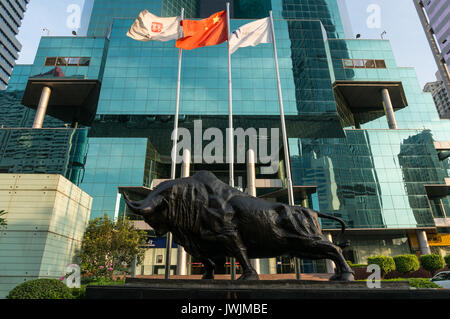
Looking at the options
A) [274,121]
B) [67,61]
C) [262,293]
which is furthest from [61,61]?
[262,293]

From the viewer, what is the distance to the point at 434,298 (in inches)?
203

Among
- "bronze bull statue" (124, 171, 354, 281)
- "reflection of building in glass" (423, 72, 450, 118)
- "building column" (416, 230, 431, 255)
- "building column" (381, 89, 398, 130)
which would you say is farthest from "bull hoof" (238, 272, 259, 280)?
"reflection of building in glass" (423, 72, 450, 118)

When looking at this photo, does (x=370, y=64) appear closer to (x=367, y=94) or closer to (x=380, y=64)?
(x=380, y=64)

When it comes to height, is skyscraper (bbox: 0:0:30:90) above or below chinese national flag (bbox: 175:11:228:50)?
above

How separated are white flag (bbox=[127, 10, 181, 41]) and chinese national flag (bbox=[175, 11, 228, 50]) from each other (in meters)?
0.54

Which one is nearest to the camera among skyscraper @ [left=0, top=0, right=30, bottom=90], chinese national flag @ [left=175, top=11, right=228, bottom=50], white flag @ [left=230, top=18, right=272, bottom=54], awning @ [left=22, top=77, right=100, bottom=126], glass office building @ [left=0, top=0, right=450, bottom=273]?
chinese national flag @ [left=175, top=11, right=228, bottom=50]

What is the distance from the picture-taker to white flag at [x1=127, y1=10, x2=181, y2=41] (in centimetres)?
1602

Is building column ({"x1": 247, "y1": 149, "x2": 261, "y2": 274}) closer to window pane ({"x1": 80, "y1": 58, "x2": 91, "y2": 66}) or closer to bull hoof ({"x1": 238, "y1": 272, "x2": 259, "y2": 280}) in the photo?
bull hoof ({"x1": 238, "y1": 272, "x2": 259, "y2": 280})

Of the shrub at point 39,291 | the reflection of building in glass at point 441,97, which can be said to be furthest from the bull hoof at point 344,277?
the reflection of building in glass at point 441,97

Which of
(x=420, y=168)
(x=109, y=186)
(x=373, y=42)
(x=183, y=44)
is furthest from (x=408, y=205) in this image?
(x=109, y=186)

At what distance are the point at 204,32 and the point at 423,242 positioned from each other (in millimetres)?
41264

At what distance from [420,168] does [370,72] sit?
19.2 meters

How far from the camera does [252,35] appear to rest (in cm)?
1680
